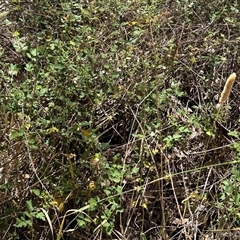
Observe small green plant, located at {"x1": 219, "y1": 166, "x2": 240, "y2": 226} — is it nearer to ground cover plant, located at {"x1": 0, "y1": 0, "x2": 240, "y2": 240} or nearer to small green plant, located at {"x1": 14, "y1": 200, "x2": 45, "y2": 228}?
ground cover plant, located at {"x1": 0, "y1": 0, "x2": 240, "y2": 240}

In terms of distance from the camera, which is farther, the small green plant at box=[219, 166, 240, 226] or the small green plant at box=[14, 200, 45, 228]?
the small green plant at box=[219, 166, 240, 226]

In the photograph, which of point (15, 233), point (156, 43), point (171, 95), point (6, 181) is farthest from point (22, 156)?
point (156, 43)

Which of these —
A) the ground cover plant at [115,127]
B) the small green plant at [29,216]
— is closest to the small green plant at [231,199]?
the ground cover plant at [115,127]

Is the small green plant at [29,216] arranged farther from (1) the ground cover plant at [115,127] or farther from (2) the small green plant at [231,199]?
(2) the small green plant at [231,199]

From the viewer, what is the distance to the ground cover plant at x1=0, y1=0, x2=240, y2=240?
2154 millimetres

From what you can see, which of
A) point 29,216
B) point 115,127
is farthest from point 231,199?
point 29,216

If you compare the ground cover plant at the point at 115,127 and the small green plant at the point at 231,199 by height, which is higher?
the ground cover plant at the point at 115,127

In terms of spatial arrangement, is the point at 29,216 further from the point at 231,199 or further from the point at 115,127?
the point at 231,199

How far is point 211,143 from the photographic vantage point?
2.53m

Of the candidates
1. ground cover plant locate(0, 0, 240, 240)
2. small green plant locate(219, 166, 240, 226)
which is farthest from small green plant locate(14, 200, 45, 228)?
small green plant locate(219, 166, 240, 226)

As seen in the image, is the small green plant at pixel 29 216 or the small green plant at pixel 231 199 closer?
the small green plant at pixel 29 216

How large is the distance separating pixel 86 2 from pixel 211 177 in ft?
4.37

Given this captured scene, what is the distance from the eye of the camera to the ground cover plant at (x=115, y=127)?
2154mm

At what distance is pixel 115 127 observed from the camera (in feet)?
8.41
